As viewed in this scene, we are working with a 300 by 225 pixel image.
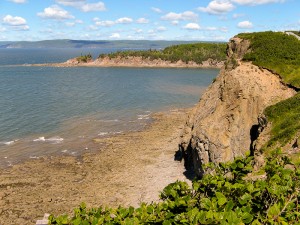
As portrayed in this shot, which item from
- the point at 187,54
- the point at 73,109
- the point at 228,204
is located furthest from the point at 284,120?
the point at 187,54

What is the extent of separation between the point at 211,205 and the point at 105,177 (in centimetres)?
3015

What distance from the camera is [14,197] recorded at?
31.6 m

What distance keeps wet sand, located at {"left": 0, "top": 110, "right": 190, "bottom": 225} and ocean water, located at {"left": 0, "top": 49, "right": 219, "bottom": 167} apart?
11.7 ft

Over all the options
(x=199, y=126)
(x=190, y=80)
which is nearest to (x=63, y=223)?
(x=199, y=126)

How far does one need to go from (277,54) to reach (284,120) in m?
15.5

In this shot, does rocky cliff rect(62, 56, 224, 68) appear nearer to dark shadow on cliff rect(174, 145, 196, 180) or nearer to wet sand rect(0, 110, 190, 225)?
wet sand rect(0, 110, 190, 225)

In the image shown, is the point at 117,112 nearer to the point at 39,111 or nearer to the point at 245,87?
the point at 39,111

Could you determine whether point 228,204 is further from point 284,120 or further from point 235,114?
point 235,114

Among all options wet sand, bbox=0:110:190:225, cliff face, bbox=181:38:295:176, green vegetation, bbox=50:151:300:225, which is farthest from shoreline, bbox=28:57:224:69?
green vegetation, bbox=50:151:300:225

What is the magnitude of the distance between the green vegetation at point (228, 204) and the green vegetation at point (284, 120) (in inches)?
617

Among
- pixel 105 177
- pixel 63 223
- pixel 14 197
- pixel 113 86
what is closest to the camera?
pixel 63 223

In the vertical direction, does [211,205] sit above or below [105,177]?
above

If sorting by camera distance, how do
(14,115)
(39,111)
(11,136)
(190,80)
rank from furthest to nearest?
(190,80) < (39,111) < (14,115) < (11,136)

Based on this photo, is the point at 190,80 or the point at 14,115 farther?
the point at 190,80
